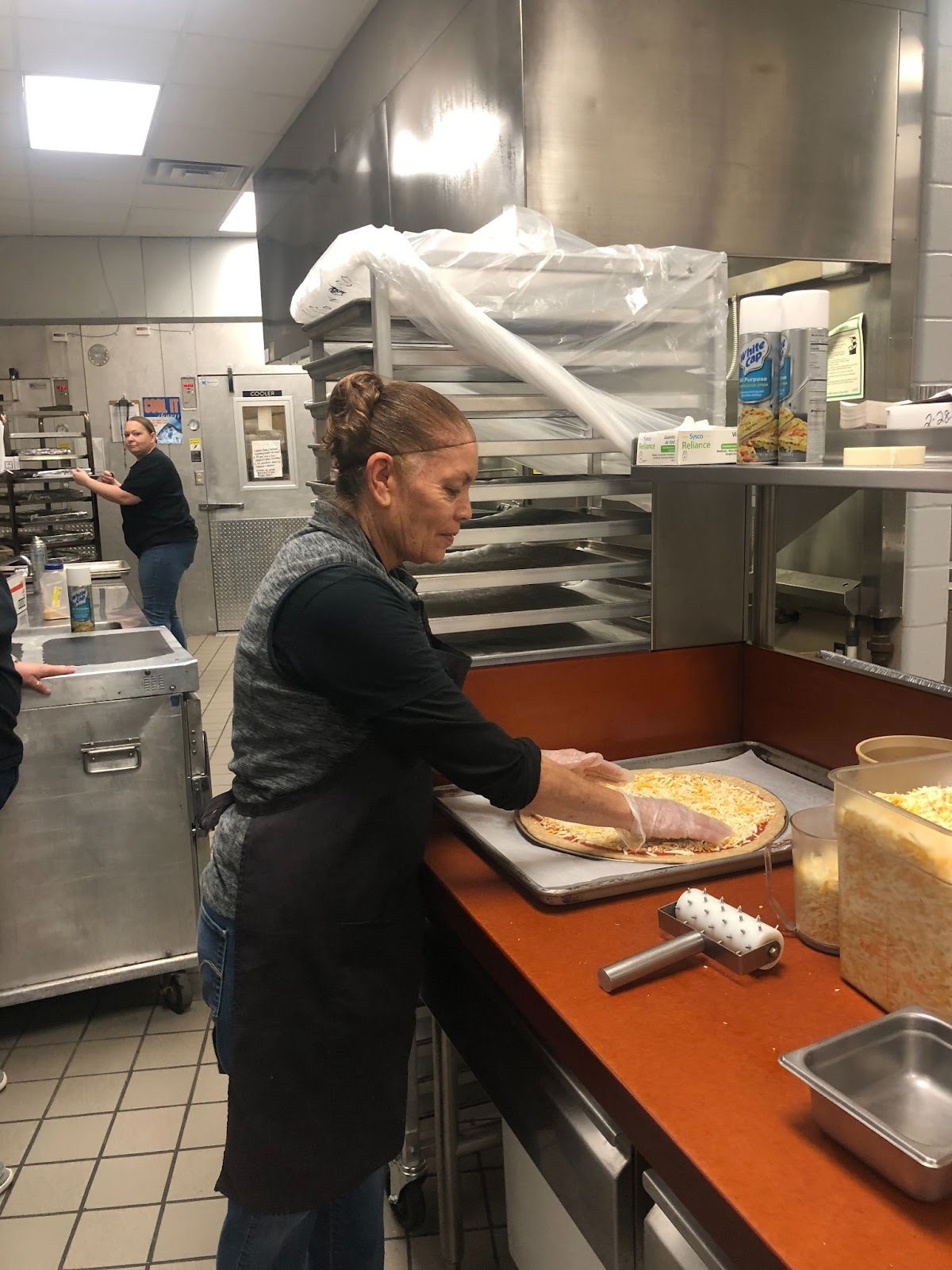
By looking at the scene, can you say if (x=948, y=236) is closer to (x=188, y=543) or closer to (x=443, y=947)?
(x=443, y=947)

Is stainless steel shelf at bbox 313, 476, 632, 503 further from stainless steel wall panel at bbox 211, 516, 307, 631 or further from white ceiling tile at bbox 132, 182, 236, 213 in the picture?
stainless steel wall panel at bbox 211, 516, 307, 631

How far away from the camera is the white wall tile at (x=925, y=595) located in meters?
2.52

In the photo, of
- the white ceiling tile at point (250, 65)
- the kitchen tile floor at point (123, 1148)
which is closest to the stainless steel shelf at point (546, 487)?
the kitchen tile floor at point (123, 1148)

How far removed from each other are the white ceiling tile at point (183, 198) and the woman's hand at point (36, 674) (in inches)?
184

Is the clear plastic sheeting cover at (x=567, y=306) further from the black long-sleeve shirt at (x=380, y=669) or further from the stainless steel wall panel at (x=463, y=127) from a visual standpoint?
the black long-sleeve shirt at (x=380, y=669)

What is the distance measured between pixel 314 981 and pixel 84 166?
5.73 meters

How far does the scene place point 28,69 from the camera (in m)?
4.27

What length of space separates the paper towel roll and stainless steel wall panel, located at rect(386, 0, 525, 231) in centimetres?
152

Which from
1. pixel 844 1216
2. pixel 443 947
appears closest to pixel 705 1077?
pixel 844 1216

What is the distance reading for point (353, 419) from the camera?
1.43 meters

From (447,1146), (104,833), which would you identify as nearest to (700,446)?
(447,1146)

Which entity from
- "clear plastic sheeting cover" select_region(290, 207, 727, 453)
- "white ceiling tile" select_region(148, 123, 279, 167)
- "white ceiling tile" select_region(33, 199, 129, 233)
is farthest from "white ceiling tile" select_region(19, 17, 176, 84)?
"clear plastic sheeting cover" select_region(290, 207, 727, 453)

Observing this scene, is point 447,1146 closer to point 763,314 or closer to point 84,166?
point 763,314

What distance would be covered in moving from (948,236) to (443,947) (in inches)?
83.7
